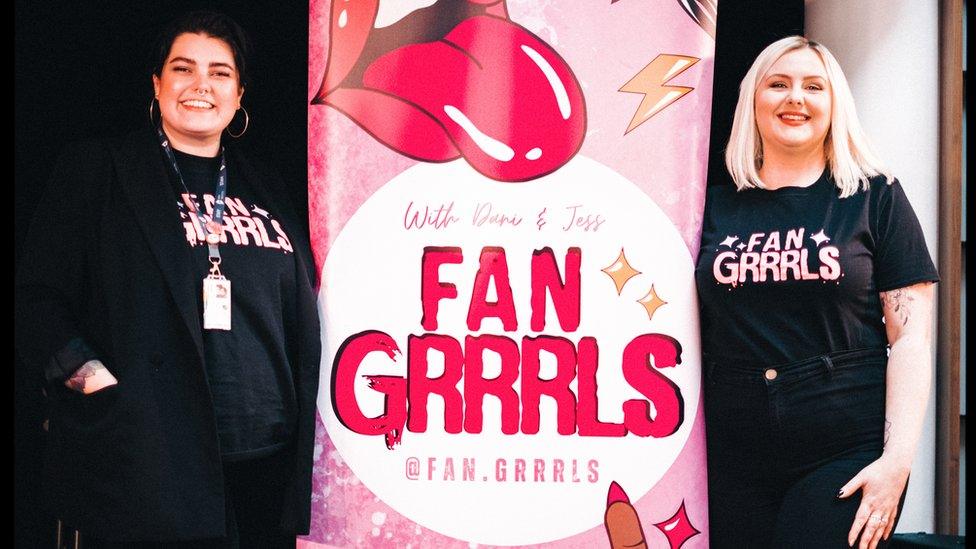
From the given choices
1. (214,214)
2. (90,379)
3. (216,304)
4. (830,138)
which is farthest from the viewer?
(830,138)

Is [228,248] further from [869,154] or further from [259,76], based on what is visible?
[869,154]

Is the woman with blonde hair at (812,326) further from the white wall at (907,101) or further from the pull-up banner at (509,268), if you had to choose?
the white wall at (907,101)

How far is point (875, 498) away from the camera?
6.84 feet

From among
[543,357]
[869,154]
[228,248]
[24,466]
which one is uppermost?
[869,154]

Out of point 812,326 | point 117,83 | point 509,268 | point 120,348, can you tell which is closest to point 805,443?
point 812,326

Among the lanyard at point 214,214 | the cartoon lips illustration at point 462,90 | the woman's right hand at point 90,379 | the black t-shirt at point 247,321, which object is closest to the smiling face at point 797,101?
the cartoon lips illustration at point 462,90

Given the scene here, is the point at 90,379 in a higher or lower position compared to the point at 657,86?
lower

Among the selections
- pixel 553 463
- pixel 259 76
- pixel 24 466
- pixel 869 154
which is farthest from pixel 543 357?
pixel 24 466

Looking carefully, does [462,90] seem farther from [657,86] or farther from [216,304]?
[216,304]

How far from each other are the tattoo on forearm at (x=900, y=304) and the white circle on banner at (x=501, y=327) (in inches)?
21.2

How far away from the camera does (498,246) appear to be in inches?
95.4

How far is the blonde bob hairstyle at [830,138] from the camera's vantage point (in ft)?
7.28

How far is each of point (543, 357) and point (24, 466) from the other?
1.67 m

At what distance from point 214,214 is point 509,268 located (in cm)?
87
